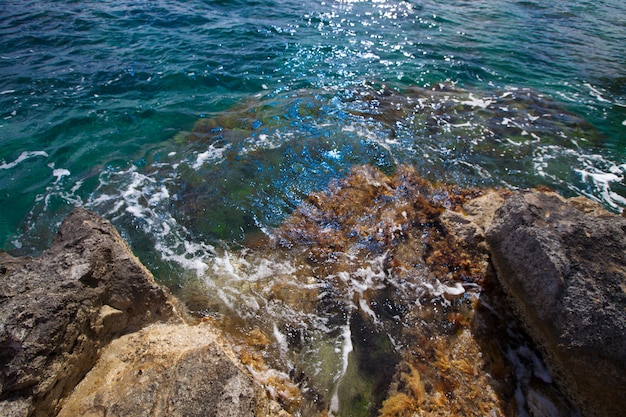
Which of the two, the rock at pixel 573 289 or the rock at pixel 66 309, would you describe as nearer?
the rock at pixel 66 309

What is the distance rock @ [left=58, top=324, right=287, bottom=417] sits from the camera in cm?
323

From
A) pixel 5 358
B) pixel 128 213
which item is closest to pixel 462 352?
pixel 5 358

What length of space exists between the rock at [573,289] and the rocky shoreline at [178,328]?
14mm

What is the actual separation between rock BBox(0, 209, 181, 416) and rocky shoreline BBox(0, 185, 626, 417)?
0.04 ft

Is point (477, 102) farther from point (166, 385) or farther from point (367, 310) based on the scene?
point (166, 385)

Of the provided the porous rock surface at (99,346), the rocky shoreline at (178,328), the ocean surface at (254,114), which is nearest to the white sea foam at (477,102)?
the ocean surface at (254,114)

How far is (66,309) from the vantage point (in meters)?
3.54

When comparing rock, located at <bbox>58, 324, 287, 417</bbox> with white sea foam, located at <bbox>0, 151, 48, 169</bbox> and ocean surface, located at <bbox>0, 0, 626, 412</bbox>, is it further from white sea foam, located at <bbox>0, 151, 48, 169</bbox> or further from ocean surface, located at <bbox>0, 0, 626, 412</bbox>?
white sea foam, located at <bbox>0, 151, 48, 169</bbox>

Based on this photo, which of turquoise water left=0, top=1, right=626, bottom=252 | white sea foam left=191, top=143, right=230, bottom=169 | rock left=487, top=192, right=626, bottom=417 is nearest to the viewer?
rock left=487, top=192, right=626, bottom=417

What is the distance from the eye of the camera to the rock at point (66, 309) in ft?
10.3

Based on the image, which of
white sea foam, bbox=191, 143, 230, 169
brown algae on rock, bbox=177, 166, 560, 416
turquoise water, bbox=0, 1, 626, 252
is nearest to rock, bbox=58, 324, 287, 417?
brown algae on rock, bbox=177, 166, 560, 416

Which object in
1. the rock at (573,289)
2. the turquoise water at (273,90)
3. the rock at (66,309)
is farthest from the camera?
the turquoise water at (273,90)

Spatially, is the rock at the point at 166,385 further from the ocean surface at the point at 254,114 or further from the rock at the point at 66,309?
the ocean surface at the point at 254,114

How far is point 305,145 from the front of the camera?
28.4ft
